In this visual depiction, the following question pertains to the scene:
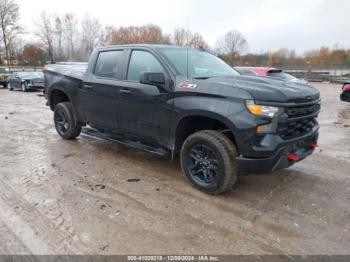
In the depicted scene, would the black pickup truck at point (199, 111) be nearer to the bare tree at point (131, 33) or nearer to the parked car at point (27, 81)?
the parked car at point (27, 81)

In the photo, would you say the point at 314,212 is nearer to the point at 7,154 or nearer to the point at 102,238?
the point at 102,238

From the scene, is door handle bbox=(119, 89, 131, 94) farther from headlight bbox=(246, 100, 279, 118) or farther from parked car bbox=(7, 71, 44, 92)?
parked car bbox=(7, 71, 44, 92)

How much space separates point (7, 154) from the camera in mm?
5414

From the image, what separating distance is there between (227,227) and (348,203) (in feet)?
5.62

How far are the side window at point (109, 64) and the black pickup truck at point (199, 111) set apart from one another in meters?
0.02

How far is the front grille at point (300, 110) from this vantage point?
343 cm

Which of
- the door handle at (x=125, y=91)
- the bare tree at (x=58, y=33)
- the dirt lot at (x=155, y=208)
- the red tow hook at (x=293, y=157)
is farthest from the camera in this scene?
the bare tree at (x=58, y=33)

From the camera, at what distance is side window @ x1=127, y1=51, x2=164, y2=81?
4.28 meters

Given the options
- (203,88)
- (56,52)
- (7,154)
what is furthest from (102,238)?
(56,52)

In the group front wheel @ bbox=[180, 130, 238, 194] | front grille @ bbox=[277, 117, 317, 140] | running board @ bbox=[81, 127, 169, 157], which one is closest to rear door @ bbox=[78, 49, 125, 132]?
running board @ bbox=[81, 127, 169, 157]

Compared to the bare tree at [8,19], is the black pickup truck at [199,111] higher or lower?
lower

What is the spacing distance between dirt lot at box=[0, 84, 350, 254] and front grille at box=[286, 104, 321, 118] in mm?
1088

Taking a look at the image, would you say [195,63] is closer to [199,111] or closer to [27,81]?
[199,111]

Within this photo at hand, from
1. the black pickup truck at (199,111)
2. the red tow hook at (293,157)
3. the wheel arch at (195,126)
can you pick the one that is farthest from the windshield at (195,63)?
the red tow hook at (293,157)
